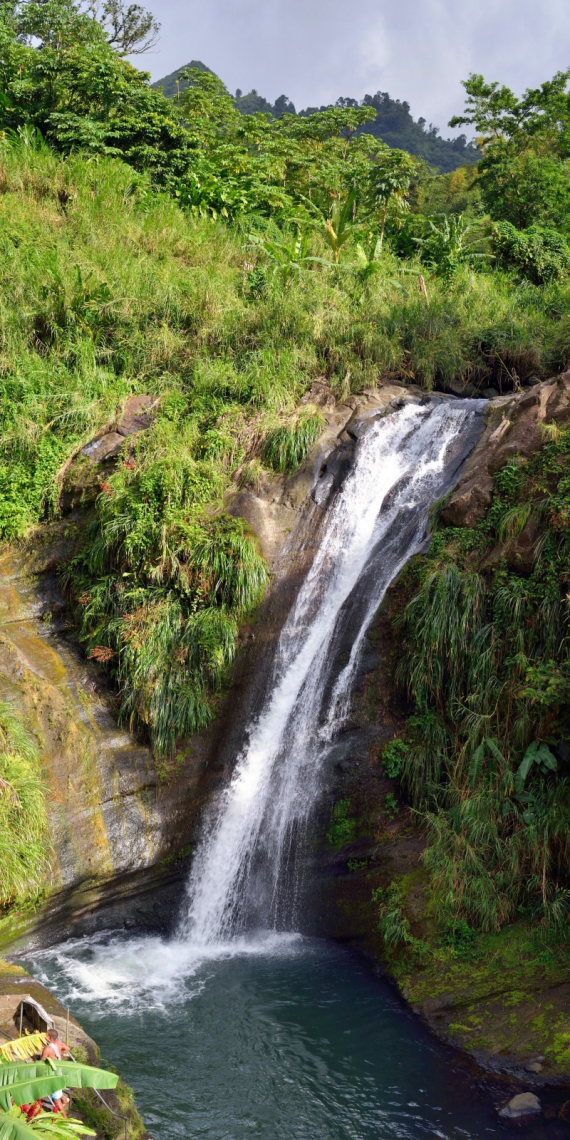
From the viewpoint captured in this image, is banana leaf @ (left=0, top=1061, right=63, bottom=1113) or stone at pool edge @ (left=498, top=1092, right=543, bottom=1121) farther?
stone at pool edge @ (left=498, top=1092, right=543, bottom=1121)

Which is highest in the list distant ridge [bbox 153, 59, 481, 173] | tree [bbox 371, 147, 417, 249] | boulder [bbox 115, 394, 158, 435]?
distant ridge [bbox 153, 59, 481, 173]

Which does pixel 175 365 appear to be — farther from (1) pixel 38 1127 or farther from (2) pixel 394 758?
(1) pixel 38 1127

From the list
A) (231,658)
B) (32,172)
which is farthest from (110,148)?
(231,658)

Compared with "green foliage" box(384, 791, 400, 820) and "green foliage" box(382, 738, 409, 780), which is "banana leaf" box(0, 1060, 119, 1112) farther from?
"green foliage" box(382, 738, 409, 780)

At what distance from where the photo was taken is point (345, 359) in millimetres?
13039

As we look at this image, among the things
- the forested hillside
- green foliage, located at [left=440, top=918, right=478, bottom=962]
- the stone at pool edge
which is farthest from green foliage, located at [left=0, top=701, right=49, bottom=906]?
the stone at pool edge

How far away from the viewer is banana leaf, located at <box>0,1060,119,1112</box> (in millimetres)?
4207

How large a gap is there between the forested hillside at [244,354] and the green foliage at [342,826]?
703 millimetres

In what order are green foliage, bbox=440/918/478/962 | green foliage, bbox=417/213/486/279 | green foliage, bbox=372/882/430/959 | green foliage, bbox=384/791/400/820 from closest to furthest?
green foliage, bbox=440/918/478/962, green foliage, bbox=372/882/430/959, green foliage, bbox=384/791/400/820, green foliage, bbox=417/213/486/279

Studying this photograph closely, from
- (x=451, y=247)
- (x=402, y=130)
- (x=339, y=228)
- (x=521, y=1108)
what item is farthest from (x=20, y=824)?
(x=402, y=130)

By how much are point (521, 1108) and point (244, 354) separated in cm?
1068

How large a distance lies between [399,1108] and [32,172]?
1804 centimetres

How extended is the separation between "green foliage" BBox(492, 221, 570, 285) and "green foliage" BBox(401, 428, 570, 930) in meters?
10.1

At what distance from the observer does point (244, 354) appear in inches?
520
